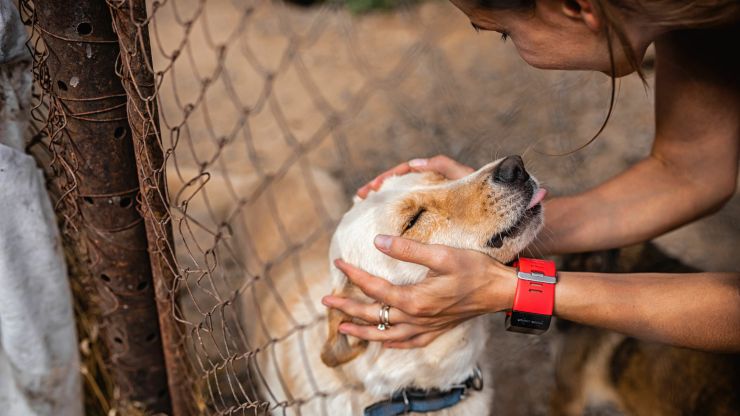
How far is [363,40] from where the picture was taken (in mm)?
6859

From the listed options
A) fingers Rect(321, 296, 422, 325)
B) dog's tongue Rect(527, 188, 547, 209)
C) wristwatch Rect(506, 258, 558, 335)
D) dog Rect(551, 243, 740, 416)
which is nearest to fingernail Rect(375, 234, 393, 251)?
fingers Rect(321, 296, 422, 325)

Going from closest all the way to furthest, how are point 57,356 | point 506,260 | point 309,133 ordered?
1. point 506,260
2. point 57,356
3. point 309,133

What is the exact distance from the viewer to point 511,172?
1883mm

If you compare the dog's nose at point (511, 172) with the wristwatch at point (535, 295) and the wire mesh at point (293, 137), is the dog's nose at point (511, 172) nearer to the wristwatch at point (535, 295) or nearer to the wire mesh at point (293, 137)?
the wristwatch at point (535, 295)

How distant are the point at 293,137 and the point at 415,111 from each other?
1963 mm

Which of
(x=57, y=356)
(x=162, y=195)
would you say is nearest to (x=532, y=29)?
(x=162, y=195)

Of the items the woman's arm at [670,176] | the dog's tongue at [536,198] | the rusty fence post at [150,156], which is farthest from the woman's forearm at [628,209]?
the rusty fence post at [150,156]

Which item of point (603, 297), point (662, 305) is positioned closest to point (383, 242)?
point (603, 297)

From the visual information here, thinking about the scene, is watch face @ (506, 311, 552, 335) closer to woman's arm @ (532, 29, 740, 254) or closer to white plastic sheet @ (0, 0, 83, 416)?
woman's arm @ (532, 29, 740, 254)

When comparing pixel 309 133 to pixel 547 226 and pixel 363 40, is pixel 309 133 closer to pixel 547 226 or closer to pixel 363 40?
pixel 363 40

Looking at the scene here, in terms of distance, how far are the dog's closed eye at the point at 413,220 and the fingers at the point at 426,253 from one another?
268 mm

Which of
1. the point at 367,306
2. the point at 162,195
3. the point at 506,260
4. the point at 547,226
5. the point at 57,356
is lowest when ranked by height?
the point at 547,226

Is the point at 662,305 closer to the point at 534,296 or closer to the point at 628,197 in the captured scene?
the point at 534,296

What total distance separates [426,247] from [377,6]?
6.14 meters
